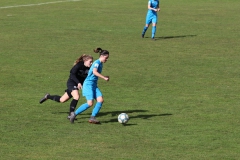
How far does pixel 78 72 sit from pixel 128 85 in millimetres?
4694

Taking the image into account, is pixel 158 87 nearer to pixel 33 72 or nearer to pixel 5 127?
pixel 33 72

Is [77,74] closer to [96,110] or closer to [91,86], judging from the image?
[91,86]

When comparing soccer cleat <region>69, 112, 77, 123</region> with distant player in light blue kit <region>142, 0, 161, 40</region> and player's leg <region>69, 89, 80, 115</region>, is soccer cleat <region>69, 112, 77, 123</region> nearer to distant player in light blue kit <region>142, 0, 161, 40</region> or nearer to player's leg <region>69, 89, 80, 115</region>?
player's leg <region>69, 89, 80, 115</region>

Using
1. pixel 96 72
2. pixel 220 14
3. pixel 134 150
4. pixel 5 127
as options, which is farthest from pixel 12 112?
pixel 220 14

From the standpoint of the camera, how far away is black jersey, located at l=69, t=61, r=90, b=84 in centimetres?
1742

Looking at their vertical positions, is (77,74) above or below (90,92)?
above

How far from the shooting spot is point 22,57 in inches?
1070

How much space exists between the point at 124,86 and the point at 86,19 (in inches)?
735

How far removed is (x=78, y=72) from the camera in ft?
57.4

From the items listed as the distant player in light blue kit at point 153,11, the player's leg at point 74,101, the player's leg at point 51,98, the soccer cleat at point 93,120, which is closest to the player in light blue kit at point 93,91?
the soccer cleat at point 93,120

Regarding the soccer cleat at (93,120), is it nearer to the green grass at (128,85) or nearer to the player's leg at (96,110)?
the player's leg at (96,110)

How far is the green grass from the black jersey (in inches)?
42.1

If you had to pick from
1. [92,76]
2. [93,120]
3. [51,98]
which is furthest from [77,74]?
[93,120]

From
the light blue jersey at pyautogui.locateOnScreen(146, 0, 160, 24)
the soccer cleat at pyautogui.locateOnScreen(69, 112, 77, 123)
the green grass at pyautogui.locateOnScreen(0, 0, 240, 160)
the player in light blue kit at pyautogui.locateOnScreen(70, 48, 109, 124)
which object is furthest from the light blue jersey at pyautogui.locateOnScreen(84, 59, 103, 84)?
the light blue jersey at pyautogui.locateOnScreen(146, 0, 160, 24)
